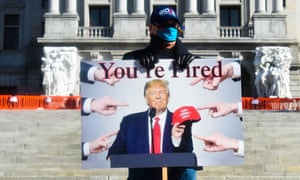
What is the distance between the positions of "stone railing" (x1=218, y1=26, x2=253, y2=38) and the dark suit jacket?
3483cm

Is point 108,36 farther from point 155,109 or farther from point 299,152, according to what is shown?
point 155,109

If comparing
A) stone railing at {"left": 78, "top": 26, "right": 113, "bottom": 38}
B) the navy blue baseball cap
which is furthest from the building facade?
the navy blue baseball cap

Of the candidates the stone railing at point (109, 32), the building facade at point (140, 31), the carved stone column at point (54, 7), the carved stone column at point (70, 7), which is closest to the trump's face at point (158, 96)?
the building facade at point (140, 31)

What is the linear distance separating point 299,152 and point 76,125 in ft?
Result: 28.3

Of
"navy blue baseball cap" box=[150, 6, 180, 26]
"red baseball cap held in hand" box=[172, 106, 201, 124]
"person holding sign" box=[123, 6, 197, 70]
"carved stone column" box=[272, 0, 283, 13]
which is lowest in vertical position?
"red baseball cap held in hand" box=[172, 106, 201, 124]

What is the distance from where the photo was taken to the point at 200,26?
40406 mm

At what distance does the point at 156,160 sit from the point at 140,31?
1363 inches

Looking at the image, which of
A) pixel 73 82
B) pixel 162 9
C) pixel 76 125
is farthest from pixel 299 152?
pixel 73 82

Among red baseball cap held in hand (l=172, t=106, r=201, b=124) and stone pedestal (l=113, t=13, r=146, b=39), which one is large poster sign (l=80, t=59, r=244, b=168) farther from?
stone pedestal (l=113, t=13, r=146, b=39)

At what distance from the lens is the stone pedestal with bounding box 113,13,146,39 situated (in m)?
40.1

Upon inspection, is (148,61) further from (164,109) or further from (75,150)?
(75,150)

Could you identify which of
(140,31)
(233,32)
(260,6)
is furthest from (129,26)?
(260,6)

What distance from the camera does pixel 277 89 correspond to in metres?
36.4

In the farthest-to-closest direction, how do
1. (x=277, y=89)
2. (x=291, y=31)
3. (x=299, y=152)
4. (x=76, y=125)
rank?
1. (x=291, y=31)
2. (x=277, y=89)
3. (x=76, y=125)
4. (x=299, y=152)
